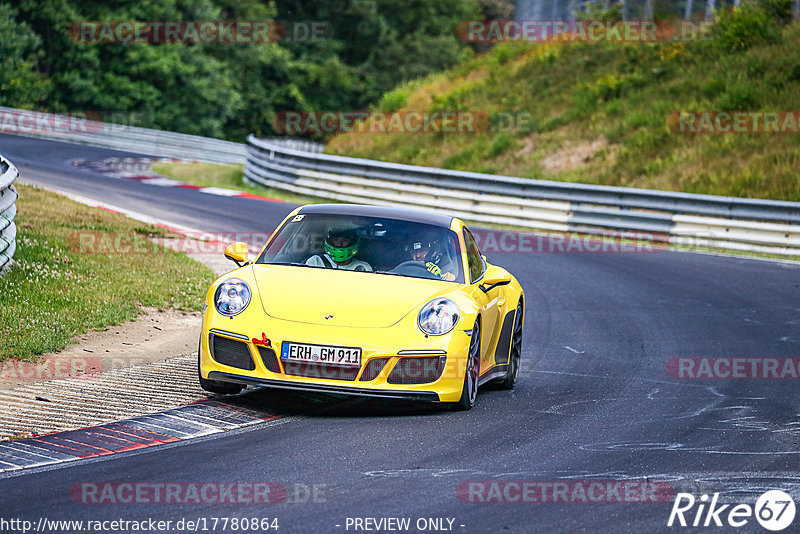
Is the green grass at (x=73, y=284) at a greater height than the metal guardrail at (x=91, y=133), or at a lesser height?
lesser

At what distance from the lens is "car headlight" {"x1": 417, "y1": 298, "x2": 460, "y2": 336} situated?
7.95 meters

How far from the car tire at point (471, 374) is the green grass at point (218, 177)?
17.6 meters

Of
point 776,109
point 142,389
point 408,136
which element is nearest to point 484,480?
point 142,389

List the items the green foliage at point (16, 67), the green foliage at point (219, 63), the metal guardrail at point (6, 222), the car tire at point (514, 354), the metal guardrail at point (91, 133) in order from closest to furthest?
1. the car tire at point (514, 354)
2. the metal guardrail at point (6, 222)
3. the metal guardrail at point (91, 133)
4. the green foliage at point (16, 67)
5. the green foliage at point (219, 63)

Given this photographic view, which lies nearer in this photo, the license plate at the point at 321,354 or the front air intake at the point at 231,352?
the license plate at the point at 321,354

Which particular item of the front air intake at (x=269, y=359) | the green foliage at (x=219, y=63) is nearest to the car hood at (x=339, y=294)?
the front air intake at (x=269, y=359)

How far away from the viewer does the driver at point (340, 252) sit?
8.79 metres

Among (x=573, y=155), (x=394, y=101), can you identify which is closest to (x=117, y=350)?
(x=573, y=155)

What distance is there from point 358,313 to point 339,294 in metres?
0.28

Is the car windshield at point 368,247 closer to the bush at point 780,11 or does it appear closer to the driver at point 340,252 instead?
the driver at point 340,252

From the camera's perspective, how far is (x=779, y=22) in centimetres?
3309

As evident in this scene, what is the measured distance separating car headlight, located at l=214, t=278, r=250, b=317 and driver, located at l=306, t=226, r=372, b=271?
29.7 inches

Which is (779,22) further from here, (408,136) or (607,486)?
(607,486)

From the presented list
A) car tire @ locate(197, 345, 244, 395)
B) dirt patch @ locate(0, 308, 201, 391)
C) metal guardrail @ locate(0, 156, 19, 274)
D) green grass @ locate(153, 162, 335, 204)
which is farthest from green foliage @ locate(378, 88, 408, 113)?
car tire @ locate(197, 345, 244, 395)
